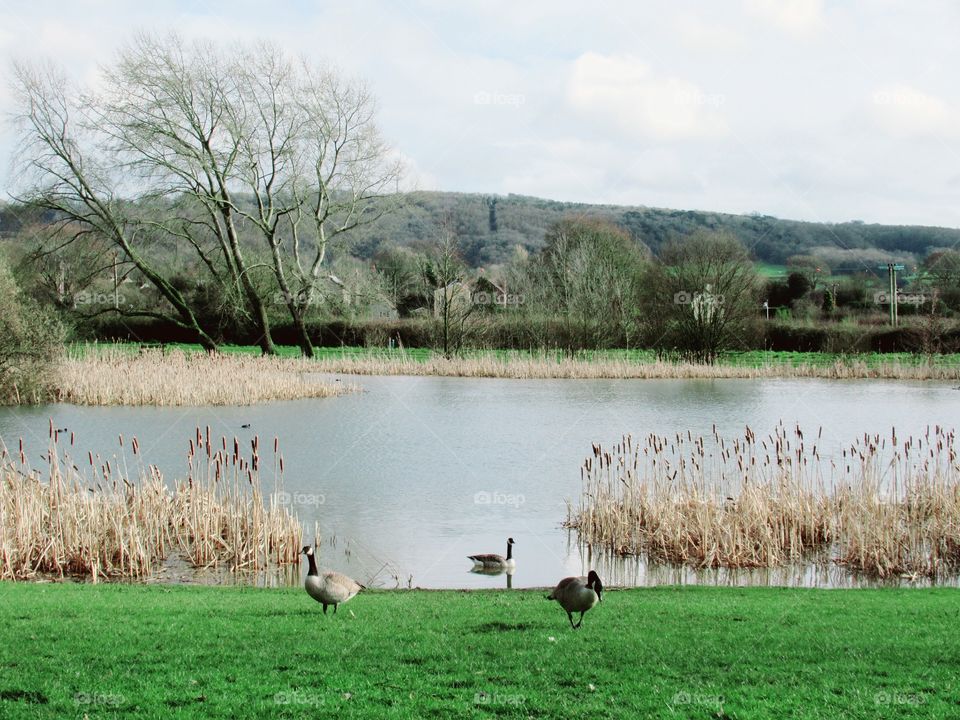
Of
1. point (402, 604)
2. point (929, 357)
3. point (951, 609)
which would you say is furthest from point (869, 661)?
point (929, 357)

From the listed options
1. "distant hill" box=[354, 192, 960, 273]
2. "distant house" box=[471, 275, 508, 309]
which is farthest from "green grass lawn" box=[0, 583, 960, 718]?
"distant hill" box=[354, 192, 960, 273]

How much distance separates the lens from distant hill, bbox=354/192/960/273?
102 meters

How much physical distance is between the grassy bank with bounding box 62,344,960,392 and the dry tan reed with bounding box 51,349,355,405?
6.09 ft

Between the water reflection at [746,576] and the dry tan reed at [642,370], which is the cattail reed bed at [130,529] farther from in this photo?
the dry tan reed at [642,370]

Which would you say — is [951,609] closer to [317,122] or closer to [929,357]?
[929,357]

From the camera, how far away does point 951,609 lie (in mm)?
7398

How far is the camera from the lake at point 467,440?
34.0 ft

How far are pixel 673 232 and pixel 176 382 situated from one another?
89999 mm

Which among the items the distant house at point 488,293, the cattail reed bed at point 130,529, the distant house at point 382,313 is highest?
the distant house at point 488,293

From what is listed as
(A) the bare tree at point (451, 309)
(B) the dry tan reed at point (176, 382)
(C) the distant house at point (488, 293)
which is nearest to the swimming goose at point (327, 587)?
(B) the dry tan reed at point (176, 382)

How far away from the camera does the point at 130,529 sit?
9.54 m

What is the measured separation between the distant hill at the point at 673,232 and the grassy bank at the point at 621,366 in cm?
5908

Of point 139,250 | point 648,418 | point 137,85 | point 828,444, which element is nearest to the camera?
point 828,444

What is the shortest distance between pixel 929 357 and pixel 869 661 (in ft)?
102
